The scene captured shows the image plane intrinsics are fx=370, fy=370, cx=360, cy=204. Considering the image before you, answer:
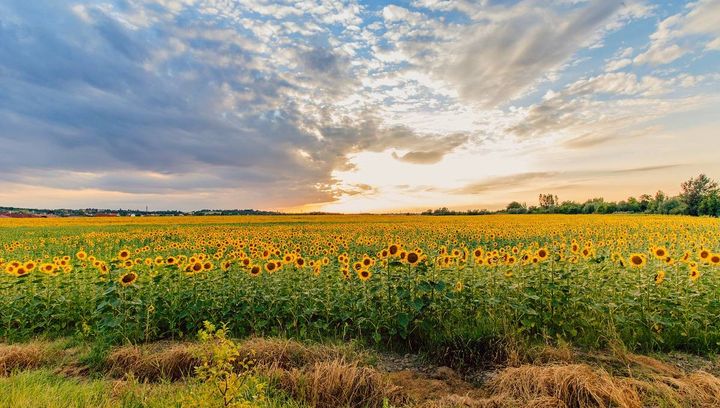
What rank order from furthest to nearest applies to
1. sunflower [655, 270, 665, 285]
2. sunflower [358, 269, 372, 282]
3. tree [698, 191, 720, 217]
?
tree [698, 191, 720, 217], sunflower [358, 269, 372, 282], sunflower [655, 270, 665, 285]

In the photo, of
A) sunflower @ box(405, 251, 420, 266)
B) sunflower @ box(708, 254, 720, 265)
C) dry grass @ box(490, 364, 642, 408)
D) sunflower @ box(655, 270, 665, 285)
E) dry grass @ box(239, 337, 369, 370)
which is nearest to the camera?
dry grass @ box(490, 364, 642, 408)

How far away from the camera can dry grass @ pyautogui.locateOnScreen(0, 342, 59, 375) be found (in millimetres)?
4844

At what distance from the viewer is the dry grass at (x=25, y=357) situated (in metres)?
4.84

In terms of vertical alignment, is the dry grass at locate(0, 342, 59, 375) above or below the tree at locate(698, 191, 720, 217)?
below

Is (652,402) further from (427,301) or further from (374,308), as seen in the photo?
(374,308)

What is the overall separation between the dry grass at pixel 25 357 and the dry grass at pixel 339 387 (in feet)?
11.8

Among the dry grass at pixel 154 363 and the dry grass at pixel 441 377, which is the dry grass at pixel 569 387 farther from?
the dry grass at pixel 154 363

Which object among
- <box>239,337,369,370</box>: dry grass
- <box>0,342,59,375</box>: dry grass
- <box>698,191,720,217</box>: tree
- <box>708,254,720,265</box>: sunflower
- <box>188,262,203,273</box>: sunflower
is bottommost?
<box>0,342,59,375</box>: dry grass

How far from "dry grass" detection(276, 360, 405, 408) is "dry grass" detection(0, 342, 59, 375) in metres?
3.59

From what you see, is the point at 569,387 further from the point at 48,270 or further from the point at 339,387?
the point at 48,270

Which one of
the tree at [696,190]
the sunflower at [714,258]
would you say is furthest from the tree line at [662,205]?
the sunflower at [714,258]

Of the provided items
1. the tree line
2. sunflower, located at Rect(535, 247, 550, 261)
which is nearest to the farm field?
sunflower, located at Rect(535, 247, 550, 261)

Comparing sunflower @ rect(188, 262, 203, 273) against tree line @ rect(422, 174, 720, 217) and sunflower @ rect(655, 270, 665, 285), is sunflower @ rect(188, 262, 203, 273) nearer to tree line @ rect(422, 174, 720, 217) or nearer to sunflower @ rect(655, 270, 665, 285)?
→ sunflower @ rect(655, 270, 665, 285)

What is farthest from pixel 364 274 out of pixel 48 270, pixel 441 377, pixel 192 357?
pixel 48 270
